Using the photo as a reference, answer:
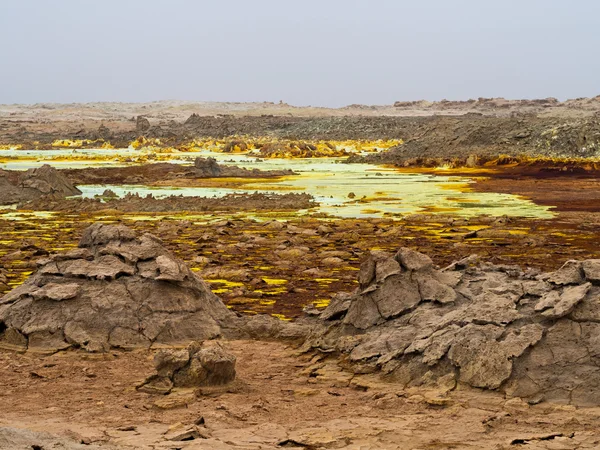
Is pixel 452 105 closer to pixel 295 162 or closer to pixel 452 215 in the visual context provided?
pixel 295 162

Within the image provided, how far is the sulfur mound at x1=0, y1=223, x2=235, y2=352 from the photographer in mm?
8477

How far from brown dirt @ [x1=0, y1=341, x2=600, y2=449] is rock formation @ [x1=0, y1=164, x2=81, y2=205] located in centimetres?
1810

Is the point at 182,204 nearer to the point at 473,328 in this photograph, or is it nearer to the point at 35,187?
the point at 35,187

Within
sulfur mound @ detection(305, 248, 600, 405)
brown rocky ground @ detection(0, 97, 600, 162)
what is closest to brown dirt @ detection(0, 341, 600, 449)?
sulfur mound @ detection(305, 248, 600, 405)

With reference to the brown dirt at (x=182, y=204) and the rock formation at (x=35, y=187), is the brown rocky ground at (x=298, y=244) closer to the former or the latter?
the brown dirt at (x=182, y=204)

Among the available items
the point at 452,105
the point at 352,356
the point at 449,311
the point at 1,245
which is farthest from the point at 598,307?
the point at 452,105

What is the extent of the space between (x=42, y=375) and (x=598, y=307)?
15.3 ft

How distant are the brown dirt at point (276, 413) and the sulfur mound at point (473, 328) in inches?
10.1

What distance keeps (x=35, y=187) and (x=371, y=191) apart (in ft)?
33.8

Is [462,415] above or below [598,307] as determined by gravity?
below

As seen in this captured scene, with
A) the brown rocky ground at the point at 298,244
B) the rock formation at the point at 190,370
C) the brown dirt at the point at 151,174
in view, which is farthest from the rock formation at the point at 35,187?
the rock formation at the point at 190,370

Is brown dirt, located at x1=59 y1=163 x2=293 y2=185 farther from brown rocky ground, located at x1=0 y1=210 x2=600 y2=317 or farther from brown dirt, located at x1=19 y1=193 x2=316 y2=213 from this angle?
brown rocky ground, located at x1=0 y1=210 x2=600 y2=317

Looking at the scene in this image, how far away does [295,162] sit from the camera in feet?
152

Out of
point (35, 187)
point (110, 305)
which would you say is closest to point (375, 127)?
point (35, 187)
